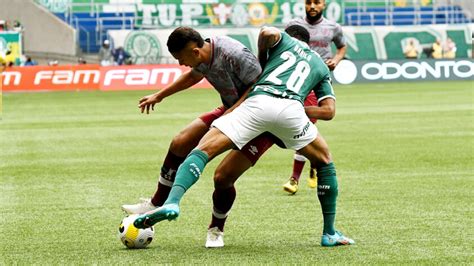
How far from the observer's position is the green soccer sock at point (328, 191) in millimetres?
9086

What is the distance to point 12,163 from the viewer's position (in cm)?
1698

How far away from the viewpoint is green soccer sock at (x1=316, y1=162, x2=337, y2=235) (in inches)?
358

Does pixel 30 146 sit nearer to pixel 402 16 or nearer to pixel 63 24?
pixel 63 24

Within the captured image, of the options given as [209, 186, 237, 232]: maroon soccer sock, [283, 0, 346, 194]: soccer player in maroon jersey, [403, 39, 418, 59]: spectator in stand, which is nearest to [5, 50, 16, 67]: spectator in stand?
[403, 39, 418, 59]: spectator in stand

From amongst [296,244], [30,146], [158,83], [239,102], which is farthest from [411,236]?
[158,83]

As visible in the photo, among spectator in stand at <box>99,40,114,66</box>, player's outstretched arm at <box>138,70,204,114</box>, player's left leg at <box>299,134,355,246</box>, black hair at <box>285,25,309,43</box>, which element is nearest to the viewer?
player's left leg at <box>299,134,355,246</box>

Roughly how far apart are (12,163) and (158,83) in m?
23.8

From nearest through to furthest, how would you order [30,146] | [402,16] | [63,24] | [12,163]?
[12,163] < [30,146] < [63,24] < [402,16]

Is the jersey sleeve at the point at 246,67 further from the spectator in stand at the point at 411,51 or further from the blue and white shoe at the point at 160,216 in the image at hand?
the spectator in stand at the point at 411,51

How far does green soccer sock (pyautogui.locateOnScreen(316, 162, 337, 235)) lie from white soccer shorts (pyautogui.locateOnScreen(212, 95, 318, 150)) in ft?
1.55

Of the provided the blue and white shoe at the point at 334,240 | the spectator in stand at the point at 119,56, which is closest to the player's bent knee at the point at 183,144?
the blue and white shoe at the point at 334,240

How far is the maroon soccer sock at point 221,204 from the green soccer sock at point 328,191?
750 mm

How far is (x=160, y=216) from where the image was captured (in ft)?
26.0

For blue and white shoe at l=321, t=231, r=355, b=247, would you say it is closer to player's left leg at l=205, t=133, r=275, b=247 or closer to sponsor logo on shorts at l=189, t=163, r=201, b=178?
player's left leg at l=205, t=133, r=275, b=247
